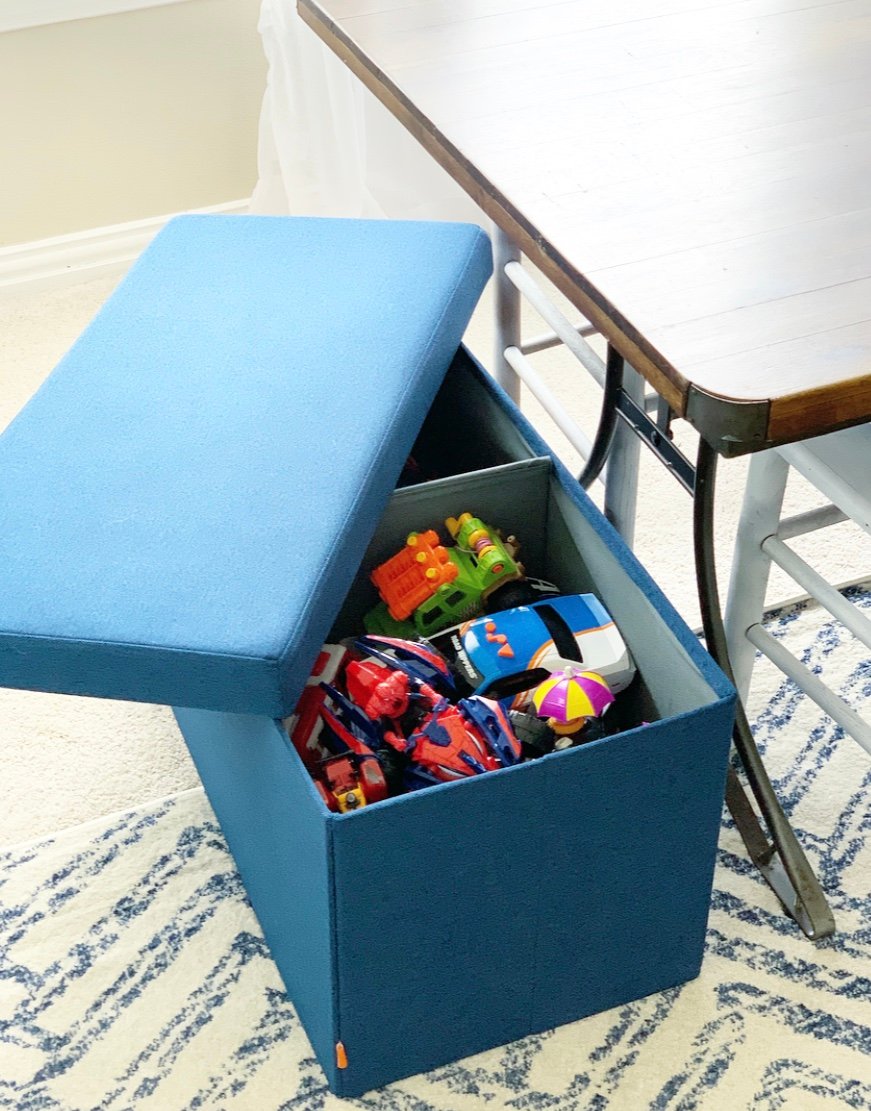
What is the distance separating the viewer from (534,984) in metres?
1.14

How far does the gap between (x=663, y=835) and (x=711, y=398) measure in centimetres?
41

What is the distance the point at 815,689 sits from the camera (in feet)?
4.20

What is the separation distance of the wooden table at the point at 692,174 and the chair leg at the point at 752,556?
8cm

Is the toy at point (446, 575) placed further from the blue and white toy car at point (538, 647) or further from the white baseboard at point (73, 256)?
the white baseboard at point (73, 256)

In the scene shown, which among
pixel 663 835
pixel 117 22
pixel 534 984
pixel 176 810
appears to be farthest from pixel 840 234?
pixel 117 22

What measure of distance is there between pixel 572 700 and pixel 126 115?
5.18 feet

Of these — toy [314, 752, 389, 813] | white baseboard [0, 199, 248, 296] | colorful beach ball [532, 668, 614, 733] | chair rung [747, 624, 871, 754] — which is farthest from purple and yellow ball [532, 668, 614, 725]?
white baseboard [0, 199, 248, 296]

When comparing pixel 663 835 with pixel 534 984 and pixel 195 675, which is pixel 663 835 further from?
pixel 195 675

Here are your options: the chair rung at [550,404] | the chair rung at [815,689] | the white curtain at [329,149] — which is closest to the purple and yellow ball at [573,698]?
the chair rung at [815,689]

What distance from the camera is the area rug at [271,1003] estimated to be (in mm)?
1155

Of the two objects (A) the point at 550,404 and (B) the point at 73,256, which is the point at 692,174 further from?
(B) the point at 73,256

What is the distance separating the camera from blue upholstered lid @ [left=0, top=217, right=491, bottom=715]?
946 mm

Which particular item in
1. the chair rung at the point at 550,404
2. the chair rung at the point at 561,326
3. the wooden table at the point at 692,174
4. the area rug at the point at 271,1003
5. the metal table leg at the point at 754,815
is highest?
the wooden table at the point at 692,174

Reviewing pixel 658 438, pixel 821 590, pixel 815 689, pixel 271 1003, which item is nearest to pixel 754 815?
pixel 815 689
